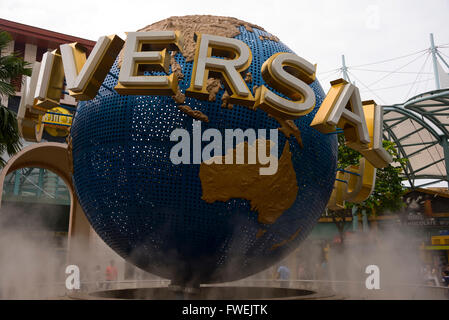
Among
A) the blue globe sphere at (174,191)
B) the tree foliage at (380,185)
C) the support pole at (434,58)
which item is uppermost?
the support pole at (434,58)

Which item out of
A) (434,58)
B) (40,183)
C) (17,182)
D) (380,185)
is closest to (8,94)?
(17,182)

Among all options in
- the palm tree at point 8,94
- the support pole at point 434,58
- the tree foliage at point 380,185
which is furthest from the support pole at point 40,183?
the support pole at point 434,58

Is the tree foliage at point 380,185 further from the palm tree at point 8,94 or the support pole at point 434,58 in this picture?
the support pole at point 434,58

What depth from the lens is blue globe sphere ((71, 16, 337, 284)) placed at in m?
5.90

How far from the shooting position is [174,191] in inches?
231

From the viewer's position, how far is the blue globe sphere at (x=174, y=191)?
5.90 m

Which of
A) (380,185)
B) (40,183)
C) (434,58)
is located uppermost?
(434,58)

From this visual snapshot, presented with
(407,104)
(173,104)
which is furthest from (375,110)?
(407,104)

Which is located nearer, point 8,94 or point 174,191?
point 174,191

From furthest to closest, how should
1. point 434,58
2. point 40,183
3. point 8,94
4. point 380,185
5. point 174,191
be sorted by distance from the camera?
point 434,58 → point 40,183 → point 380,185 → point 8,94 → point 174,191

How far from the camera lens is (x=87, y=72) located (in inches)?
225

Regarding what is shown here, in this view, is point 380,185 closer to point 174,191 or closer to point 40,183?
point 174,191
